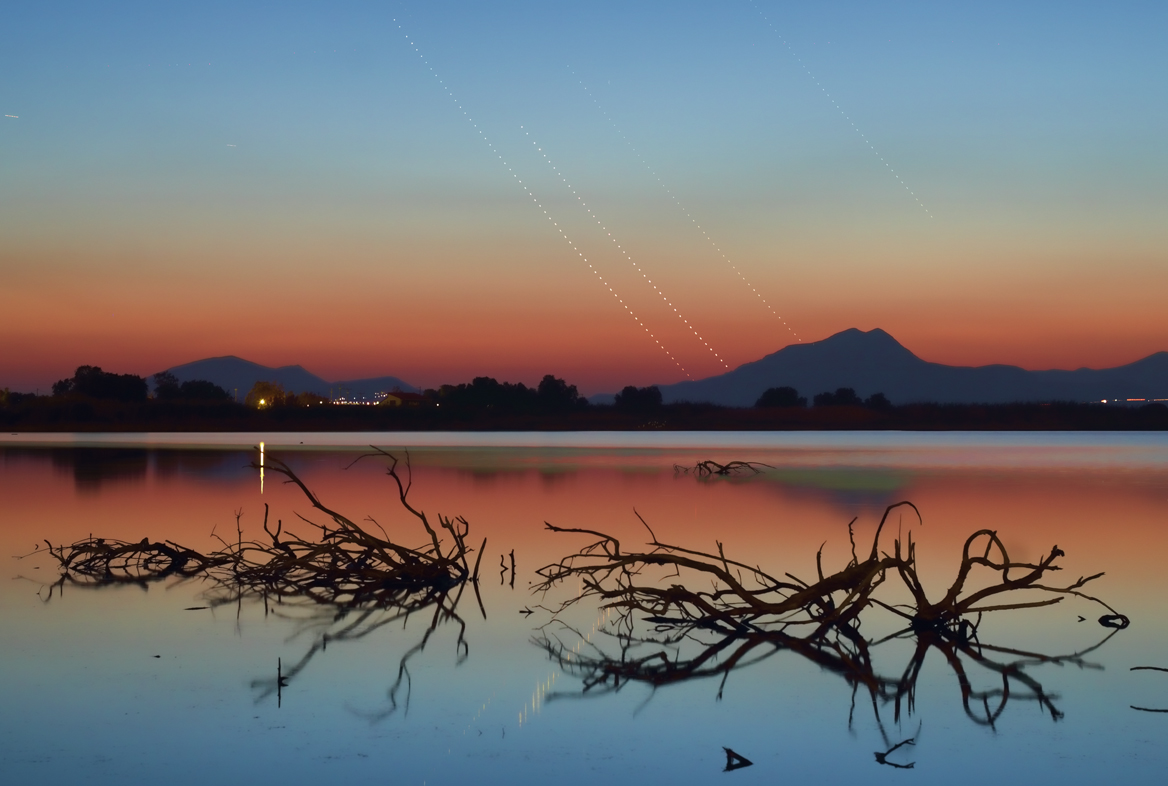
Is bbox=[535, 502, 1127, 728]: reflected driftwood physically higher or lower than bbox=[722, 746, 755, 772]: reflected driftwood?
higher

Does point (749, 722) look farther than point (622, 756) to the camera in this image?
Yes

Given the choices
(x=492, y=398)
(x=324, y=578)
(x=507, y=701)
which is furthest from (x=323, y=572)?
(x=492, y=398)

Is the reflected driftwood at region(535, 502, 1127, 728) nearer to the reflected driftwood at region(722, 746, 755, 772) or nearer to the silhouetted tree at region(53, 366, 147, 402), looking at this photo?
the reflected driftwood at region(722, 746, 755, 772)

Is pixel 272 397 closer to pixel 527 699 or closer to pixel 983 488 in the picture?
pixel 983 488

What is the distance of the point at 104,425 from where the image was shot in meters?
96.5

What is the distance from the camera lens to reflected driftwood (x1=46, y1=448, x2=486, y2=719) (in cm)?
726

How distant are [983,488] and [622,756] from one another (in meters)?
19.9

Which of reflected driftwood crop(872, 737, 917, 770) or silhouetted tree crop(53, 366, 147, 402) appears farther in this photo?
silhouetted tree crop(53, 366, 147, 402)

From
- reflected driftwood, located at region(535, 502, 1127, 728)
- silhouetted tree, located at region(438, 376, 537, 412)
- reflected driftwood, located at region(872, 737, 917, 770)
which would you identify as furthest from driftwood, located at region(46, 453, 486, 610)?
silhouetted tree, located at region(438, 376, 537, 412)

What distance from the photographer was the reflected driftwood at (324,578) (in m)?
7.26

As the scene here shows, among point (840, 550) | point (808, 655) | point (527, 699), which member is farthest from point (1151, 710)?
point (840, 550)

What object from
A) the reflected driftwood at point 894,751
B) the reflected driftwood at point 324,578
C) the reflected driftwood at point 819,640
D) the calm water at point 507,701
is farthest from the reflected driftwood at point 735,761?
the reflected driftwood at point 324,578

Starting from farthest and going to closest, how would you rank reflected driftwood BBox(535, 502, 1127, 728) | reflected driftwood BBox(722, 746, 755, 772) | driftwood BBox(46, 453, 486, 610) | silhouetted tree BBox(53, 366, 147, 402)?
silhouetted tree BBox(53, 366, 147, 402) → driftwood BBox(46, 453, 486, 610) → reflected driftwood BBox(535, 502, 1127, 728) → reflected driftwood BBox(722, 746, 755, 772)

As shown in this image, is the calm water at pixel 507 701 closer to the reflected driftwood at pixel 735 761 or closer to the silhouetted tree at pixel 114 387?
the reflected driftwood at pixel 735 761
